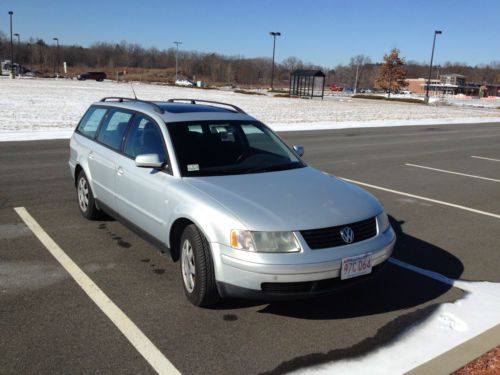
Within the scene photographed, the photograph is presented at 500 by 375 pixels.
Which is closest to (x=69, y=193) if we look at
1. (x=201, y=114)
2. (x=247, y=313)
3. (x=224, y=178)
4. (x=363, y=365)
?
(x=201, y=114)

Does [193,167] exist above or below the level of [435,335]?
above

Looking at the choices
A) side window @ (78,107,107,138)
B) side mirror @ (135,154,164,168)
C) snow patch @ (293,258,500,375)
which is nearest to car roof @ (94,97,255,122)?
side window @ (78,107,107,138)

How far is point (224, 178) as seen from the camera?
165 inches

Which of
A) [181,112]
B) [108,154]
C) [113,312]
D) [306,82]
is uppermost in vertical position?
[306,82]

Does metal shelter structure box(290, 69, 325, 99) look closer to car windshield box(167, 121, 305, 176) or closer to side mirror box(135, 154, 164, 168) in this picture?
car windshield box(167, 121, 305, 176)

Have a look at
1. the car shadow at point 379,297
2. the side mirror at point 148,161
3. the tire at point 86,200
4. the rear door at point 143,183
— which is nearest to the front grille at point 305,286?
the car shadow at point 379,297

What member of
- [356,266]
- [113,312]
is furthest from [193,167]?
[356,266]

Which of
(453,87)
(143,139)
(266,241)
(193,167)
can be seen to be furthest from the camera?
(453,87)

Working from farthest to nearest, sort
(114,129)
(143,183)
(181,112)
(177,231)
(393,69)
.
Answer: (393,69), (114,129), (181,112), (143,183), (177,231)

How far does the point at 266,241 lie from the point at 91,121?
365 centimetres

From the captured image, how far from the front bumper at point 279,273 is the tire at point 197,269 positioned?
0.33ft

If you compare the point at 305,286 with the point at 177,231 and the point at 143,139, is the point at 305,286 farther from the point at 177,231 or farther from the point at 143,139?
the point at 143,139

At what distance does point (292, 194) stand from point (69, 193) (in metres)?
4.58

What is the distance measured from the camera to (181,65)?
5704 inches
